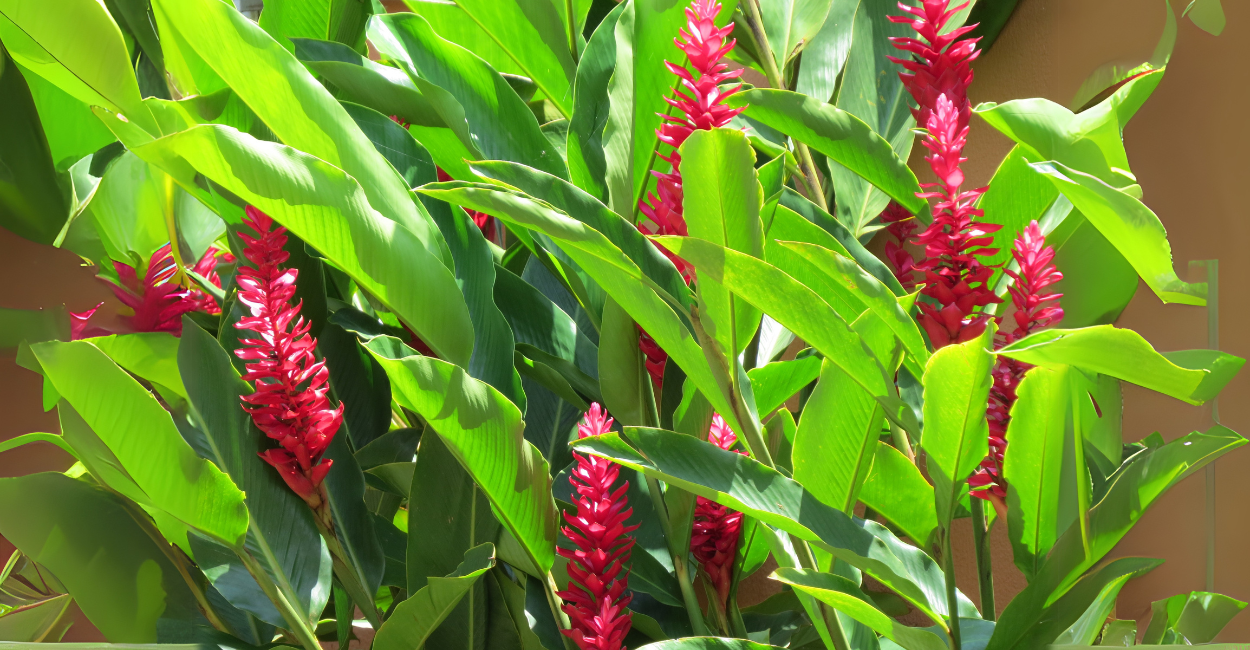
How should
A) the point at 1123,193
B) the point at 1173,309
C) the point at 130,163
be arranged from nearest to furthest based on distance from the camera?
the point at 1123,193 → the point at 1173,309 → the point at 130,163

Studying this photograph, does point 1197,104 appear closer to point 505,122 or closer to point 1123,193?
point 1123,193

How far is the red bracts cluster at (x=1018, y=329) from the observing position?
356 mm

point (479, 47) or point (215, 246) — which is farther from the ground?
point (479, 47)

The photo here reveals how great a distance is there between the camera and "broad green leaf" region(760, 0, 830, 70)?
56 centimetres

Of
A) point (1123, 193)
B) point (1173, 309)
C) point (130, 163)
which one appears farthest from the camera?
point (130, 163)

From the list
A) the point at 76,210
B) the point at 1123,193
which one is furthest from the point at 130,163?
the point at 1123,193

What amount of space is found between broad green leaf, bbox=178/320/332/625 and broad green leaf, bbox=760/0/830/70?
408 mm

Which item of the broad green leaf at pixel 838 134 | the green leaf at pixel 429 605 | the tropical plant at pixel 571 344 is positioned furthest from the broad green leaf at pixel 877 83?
the green leaf at pixel 429 605

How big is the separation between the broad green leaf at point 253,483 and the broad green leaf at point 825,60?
45cm

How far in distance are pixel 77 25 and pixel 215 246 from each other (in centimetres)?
28

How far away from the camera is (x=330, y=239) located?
355mm

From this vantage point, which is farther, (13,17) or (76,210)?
(76,210)

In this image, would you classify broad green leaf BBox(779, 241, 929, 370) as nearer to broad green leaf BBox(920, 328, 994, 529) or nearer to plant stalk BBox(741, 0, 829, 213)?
broad green leaf BBox(920, 328, 994, 529)

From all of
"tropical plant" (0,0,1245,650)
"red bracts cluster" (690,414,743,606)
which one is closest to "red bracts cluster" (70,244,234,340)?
"tropical plant" (0,0,1245,650)
